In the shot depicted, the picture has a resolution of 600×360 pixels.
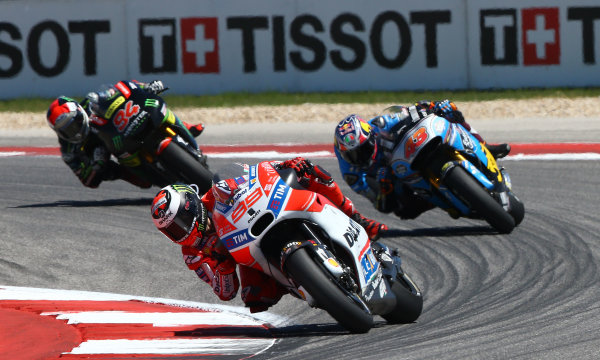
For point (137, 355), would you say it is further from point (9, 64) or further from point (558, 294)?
point (9, 64)

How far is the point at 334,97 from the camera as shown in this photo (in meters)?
20.2

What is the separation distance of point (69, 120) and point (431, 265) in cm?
456

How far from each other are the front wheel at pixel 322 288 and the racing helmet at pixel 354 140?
3615 mm

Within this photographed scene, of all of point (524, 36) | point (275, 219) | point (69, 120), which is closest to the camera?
point (275, 219)

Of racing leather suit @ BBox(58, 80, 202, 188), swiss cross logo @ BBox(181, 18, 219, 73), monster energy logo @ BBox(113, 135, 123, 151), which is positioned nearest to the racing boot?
racing leather suit @ BBox(58, 80, 202, 188)

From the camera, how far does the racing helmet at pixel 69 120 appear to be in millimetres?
11961

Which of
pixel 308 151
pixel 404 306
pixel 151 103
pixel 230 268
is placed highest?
pixel 151 103

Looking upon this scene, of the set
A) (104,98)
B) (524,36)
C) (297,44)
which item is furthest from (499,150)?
(297,44)

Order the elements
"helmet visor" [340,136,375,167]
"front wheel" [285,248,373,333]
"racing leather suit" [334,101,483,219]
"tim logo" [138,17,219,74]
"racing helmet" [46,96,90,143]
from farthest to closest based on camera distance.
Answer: "tim logo" [138,17,219,74] < "racing helmet" [46,96,90,143] < "racing leather suit" [334,101,483,219] < "helmet visor" [340,136,375,167] < "front wheel" [285,248,373,333]

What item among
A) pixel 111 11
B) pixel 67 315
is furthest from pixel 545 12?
pixel 67 315

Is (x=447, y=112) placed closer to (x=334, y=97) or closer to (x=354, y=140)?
(x=354, y=140)

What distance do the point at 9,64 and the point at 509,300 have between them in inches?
Answer: 592

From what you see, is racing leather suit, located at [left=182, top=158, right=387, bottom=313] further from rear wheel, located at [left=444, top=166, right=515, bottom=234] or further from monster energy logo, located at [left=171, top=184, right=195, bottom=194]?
rear wheel, located at [left=444, top=166, right=515, bottom=234]

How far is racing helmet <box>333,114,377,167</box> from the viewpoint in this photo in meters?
9.85
